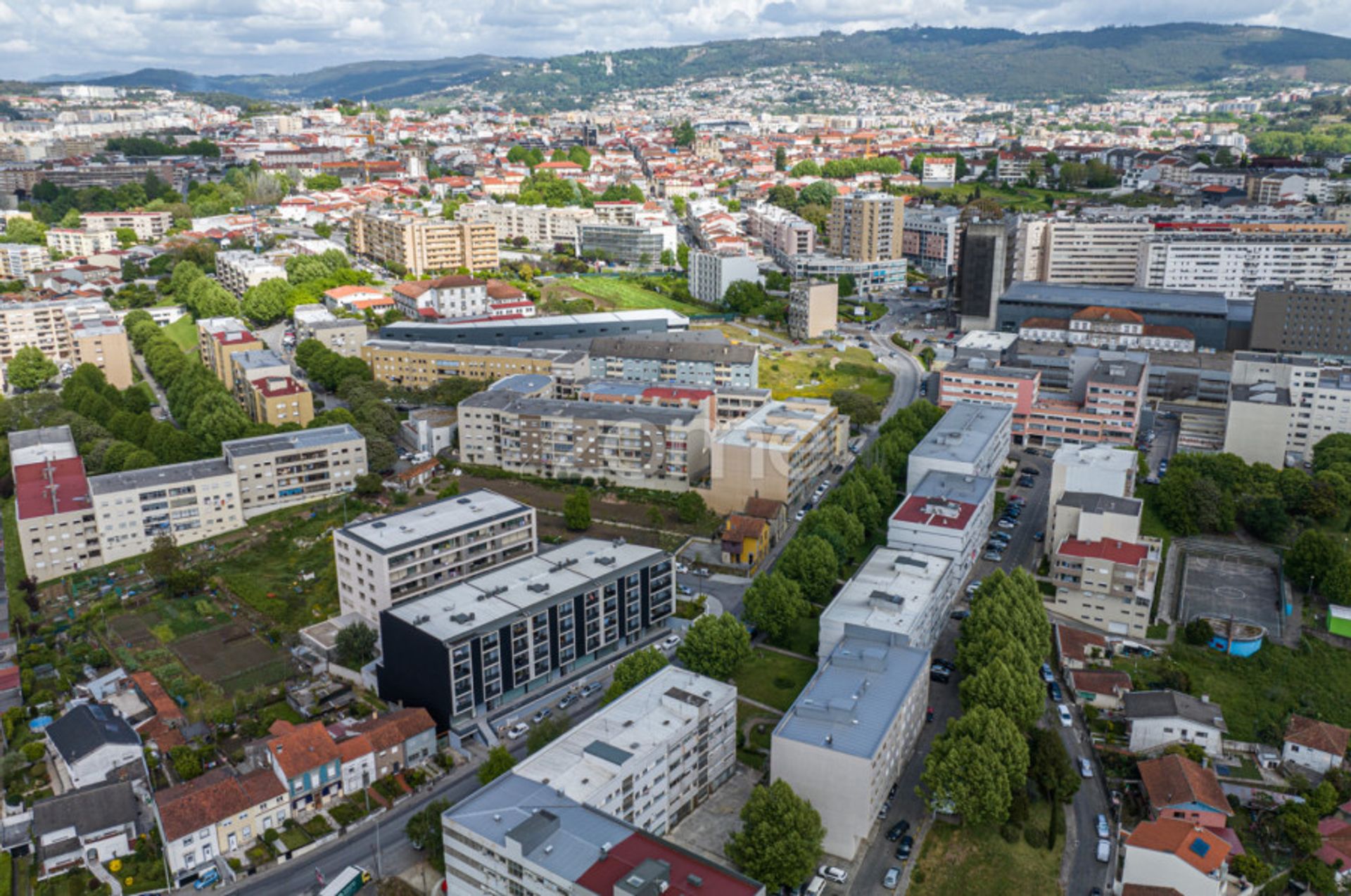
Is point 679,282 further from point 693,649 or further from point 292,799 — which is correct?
point 292,799

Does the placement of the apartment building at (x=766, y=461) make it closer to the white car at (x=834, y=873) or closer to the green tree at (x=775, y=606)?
the green tree at (x=775, y=606)

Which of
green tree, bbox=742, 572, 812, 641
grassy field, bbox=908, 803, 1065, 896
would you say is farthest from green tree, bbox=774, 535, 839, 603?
grassy field, bbox=908, 803, 1065, 896

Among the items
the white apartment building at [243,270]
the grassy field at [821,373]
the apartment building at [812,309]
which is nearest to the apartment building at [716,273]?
the apartment building at [812,309]

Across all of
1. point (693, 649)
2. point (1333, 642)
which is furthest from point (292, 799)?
point (1333, 642)

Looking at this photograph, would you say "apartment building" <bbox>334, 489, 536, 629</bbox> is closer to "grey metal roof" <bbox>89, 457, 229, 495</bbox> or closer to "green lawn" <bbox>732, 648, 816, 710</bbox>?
"green lawn" <bbox>732, 648, 816, 710</bbox>

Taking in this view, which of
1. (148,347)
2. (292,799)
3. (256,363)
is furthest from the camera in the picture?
(148,347)

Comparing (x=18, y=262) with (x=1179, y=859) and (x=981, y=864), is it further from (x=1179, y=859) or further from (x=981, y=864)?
(x=1179, y=859)

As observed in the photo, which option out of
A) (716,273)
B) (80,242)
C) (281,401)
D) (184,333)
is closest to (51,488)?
(281,401)
